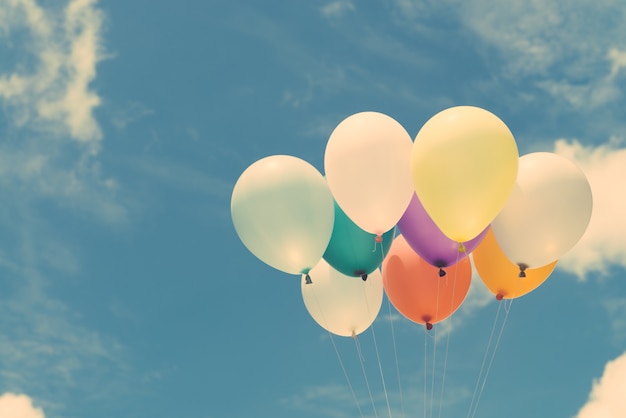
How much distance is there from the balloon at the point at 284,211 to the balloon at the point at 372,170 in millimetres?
355

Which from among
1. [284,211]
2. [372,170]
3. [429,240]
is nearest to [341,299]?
[429,240]

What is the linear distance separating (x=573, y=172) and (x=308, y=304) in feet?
16.2

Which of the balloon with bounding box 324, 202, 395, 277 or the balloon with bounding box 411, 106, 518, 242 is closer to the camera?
the balloon with bounding box 411, 106, 518, 242

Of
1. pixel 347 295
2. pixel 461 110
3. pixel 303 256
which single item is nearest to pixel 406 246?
pixel 347 295

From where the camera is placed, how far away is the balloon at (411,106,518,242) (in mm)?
10773

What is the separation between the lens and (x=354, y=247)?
12273 millimetres

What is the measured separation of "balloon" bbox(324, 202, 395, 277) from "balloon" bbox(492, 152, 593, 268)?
187 cm

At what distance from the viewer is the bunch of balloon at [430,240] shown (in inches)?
470

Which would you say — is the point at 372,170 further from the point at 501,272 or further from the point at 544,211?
the point at 501,272

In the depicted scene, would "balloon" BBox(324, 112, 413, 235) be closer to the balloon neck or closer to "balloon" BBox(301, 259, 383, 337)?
"balloon" BBox(301, 259, 383, 337)

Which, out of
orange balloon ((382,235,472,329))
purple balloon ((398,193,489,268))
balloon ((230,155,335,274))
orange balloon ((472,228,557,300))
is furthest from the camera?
orange balloon ((382,235,472,329))

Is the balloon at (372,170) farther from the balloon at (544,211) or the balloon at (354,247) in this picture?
the balloon at (544,211)

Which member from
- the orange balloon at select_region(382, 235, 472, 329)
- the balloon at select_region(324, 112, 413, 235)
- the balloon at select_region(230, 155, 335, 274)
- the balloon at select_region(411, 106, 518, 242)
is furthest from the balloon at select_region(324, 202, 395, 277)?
the balloon at select_region(411, 106, 518, 242)

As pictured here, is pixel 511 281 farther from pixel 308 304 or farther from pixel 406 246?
pixel 308 304
